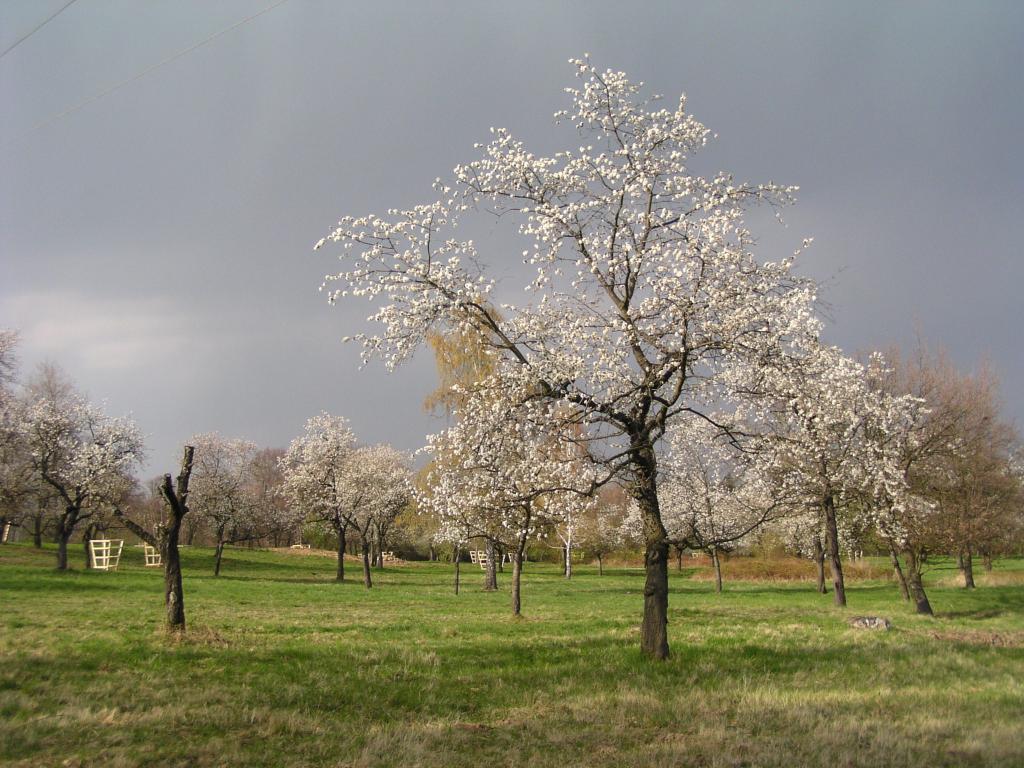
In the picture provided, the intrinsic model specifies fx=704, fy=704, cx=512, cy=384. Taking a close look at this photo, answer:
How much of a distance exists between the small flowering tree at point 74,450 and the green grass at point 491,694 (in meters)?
24.5

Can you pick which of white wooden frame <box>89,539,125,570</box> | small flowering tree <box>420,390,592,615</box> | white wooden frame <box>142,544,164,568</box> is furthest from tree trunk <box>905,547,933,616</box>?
white wooden frame <box>142,544,164,568</box>

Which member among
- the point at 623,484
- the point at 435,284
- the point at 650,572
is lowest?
the point at 650,572

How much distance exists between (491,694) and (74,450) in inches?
1890

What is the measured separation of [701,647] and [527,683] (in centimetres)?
629

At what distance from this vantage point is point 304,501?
58906 mm

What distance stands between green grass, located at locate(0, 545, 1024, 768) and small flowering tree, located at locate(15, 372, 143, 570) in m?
24.5

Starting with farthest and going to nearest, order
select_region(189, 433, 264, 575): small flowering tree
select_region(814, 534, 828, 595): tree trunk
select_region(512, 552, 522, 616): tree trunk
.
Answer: select_region(189, 433, 264, 575): small flowering tree → select_region(814, 534, 828, 595): tree trunk → select_region(512, 552, 522, 616): tree trunk

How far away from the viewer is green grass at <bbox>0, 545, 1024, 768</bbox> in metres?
8.10

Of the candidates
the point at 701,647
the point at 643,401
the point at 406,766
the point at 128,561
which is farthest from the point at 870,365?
the point at 128,561

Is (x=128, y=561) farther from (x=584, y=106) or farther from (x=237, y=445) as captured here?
(x=584, y=106)

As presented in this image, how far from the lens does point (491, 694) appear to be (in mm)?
11570

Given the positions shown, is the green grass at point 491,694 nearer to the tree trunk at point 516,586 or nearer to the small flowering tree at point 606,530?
the tree trunk at point 516,586

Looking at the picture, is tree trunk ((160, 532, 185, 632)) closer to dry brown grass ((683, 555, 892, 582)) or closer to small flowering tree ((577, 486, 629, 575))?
dry brown grass ((683, 555, 892, 582))

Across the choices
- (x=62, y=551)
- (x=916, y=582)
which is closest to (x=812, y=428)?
(x=916, y=582)
